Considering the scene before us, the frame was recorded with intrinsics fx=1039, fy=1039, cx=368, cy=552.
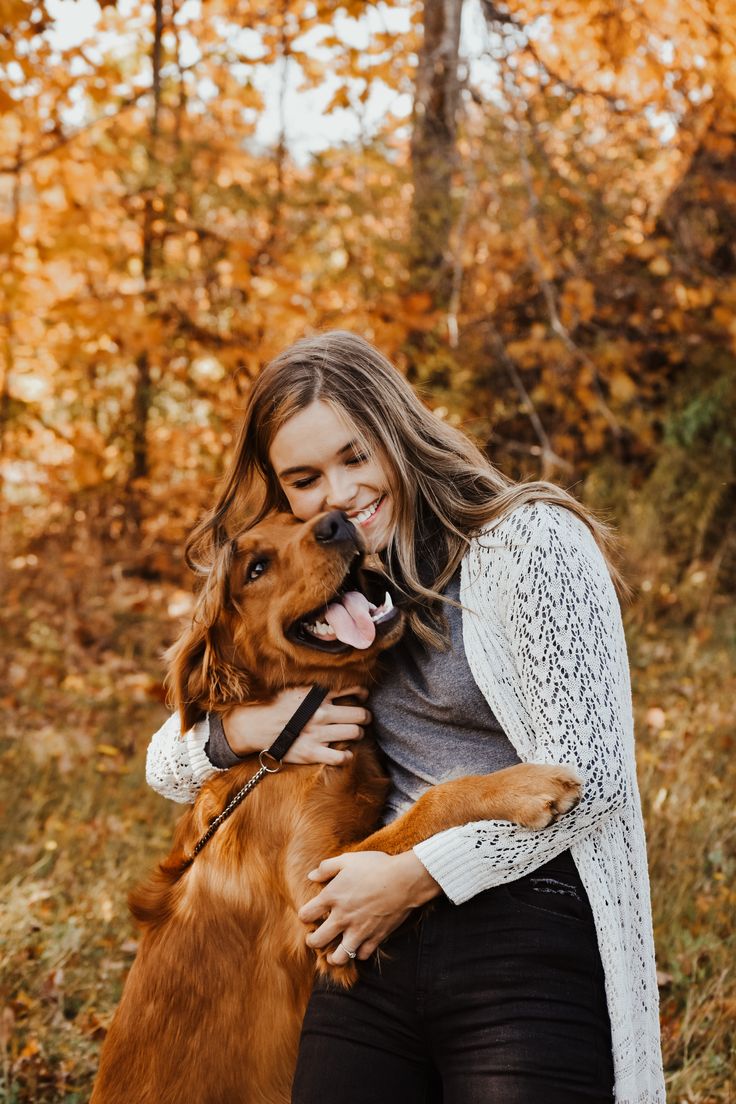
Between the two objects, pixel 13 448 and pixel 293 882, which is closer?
pixel 293 882

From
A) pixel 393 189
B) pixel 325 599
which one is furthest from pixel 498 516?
pixel 393 189

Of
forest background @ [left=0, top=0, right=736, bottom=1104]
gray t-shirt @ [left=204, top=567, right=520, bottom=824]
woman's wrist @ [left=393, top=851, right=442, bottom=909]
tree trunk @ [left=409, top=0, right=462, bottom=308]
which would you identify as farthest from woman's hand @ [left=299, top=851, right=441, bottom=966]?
tree trunk @ [left=409, top=0, right=462, bottom=308]

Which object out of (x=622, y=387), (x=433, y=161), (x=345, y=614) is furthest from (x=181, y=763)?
(x=622, y=387)

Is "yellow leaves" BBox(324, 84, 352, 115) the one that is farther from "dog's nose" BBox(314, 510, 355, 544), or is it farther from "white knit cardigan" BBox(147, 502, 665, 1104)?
"white knit cardigan" BBox(147, 502, 665, 1104)

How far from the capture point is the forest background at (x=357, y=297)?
221 inches

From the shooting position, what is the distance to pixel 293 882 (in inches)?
86.7

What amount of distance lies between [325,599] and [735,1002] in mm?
1747

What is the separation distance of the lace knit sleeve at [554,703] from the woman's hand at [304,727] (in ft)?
1.59

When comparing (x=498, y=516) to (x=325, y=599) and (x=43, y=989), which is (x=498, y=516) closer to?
(x=325, y=599)

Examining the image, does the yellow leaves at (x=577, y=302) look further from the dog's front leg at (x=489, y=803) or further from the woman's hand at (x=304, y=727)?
the dog's front leg at (x=489, y=803)

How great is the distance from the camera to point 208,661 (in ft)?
8.49

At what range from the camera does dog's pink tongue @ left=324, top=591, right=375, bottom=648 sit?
2.32 metres

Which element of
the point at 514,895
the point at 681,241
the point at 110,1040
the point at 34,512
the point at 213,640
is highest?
the point at 681,241

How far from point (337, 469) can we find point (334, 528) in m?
0.14
